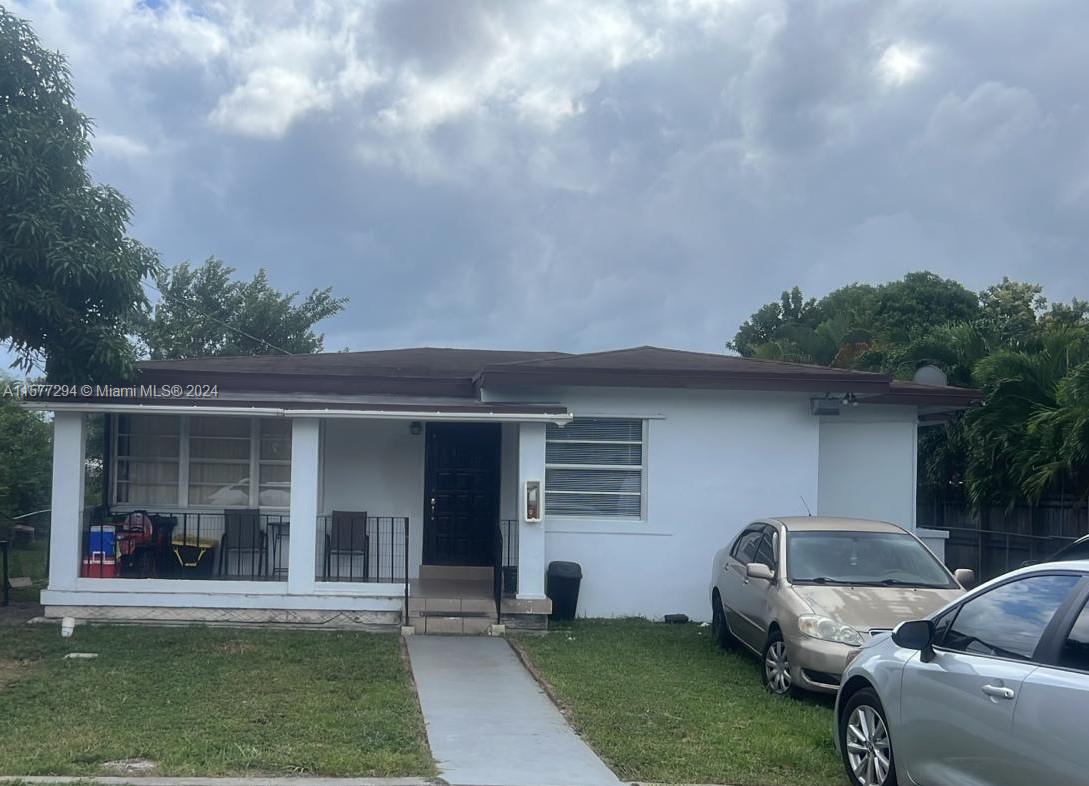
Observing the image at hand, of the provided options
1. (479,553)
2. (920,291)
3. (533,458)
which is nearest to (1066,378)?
(533,458)

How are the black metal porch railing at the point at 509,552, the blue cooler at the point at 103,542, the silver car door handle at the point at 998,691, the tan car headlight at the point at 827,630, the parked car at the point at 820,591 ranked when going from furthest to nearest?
the black metal porch railing at the point at 509,552, the blue cooler at the point at 103,542, the parked car at the point at 820,591, the tan car headlight at the point at 827,630, the silver car door handle at the point at 998,691

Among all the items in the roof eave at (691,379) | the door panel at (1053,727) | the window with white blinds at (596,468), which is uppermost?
the roof eave at (691,379)

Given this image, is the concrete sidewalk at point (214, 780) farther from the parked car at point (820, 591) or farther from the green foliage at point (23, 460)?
the green foliage at point (23, 460)

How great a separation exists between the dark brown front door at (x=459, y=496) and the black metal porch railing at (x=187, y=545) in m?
1.96

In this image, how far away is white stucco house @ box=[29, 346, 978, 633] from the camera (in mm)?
12539

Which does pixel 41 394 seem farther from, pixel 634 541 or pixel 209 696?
pixel 634 541

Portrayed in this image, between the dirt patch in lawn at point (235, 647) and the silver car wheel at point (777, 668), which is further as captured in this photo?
the dirt patch in lawn at point (235, 647)

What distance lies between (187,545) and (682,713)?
7.38 meters

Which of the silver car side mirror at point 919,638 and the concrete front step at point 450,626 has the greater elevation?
the silver car side mirror at point 919,638

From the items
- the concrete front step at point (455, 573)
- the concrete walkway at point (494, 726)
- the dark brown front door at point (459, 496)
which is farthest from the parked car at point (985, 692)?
the dark brown front door at point (459, 496)

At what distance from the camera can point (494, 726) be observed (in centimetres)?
799

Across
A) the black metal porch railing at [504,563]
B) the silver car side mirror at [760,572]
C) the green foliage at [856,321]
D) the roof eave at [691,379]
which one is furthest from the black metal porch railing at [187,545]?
the green foliage at [856,321]

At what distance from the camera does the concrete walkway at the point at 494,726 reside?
22.2 feet

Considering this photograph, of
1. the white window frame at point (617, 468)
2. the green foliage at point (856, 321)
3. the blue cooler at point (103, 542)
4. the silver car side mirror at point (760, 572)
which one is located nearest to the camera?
the silver car side mirror at point (760, 572)
